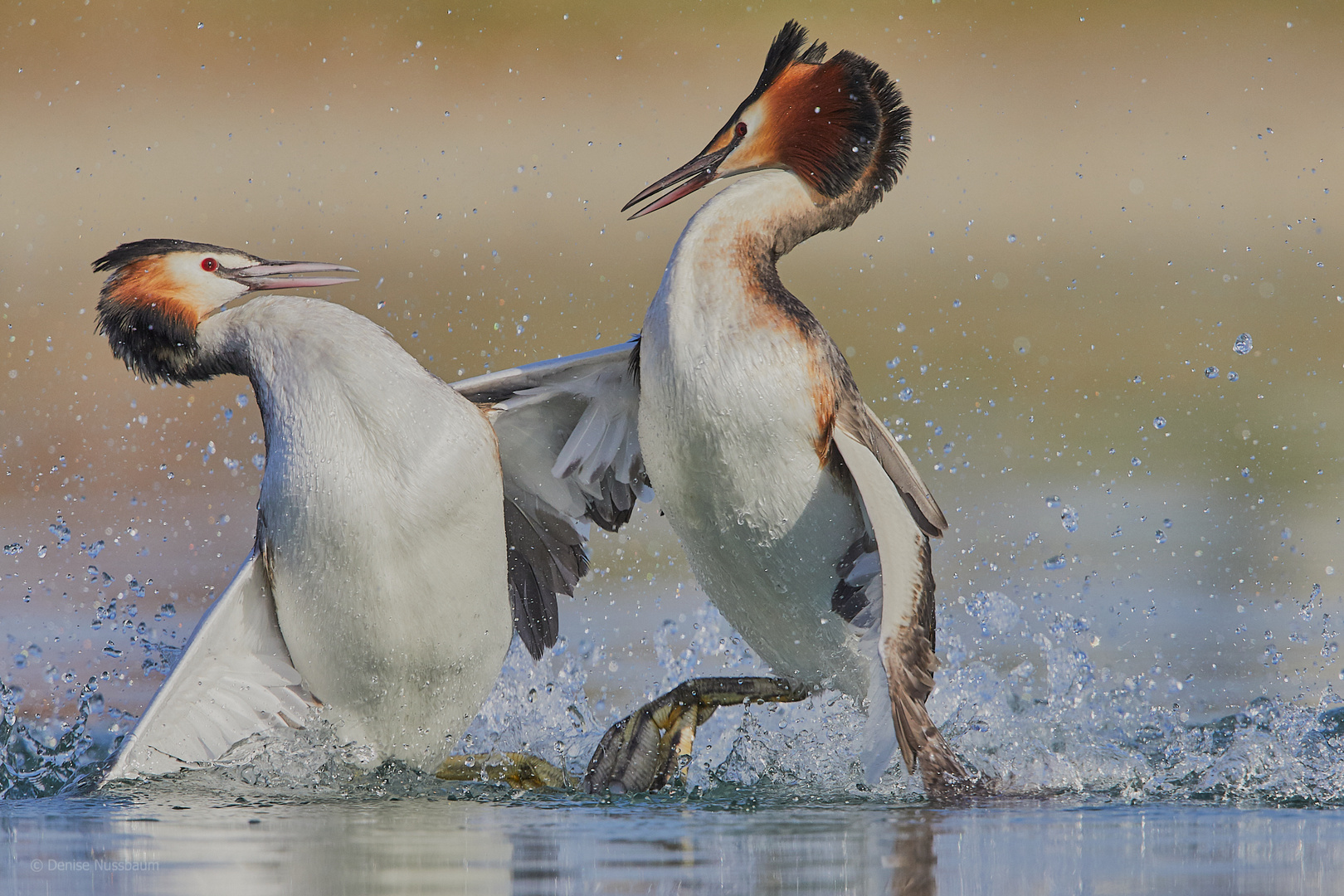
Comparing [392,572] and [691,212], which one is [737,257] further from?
[691,212]

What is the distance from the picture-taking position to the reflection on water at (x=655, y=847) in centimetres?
382

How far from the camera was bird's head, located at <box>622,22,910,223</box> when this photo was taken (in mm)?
6055

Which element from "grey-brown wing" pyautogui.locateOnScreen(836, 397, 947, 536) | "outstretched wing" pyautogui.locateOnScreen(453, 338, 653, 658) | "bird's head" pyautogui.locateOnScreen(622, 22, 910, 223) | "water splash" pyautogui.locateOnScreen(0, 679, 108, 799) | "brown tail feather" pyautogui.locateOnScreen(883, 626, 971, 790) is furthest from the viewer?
"outstretched wing" pyautogui.locateOnScreen(453, 338, 653, 658)

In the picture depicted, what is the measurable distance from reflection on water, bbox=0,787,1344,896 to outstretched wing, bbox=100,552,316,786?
0.21 metres

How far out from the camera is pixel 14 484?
11.1 metres

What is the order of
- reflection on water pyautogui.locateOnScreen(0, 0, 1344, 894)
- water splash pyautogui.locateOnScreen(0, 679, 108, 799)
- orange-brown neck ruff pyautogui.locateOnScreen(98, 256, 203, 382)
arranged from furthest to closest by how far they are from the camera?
orange-brown neck ruff pyautogui.locateOnScreen(98, 256, 203, 382)
water splash pyautogui.locateOnScreen(0, 679, 108, 799)
reflection on water pyautogui.locateOnScreen(0, 0, 1344, 894)

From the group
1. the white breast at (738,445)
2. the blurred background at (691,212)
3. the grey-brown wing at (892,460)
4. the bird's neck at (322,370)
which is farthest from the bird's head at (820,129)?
the blurred background at (691,212)

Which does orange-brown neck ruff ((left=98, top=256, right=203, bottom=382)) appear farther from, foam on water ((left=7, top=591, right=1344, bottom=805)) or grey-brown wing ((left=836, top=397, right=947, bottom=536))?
grey-brown wing ((left=836, top=397, right=947, bottom=536))

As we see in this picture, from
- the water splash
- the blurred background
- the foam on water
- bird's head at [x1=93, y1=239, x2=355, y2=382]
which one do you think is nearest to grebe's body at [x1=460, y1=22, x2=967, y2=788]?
the foam on water

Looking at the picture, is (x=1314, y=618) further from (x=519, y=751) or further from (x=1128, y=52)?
(x=1128, y=52)

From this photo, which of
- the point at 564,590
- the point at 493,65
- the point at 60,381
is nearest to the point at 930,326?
the point at 493,65

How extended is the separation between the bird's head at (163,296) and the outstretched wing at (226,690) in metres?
0.85

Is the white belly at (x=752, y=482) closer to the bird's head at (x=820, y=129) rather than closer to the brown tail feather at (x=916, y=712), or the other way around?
the brown tail feather at (x=916, y=712)

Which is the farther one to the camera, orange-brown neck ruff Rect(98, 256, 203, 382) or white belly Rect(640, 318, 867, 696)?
orange-brown neck ruff Rect(98, 256, 203, 382)
